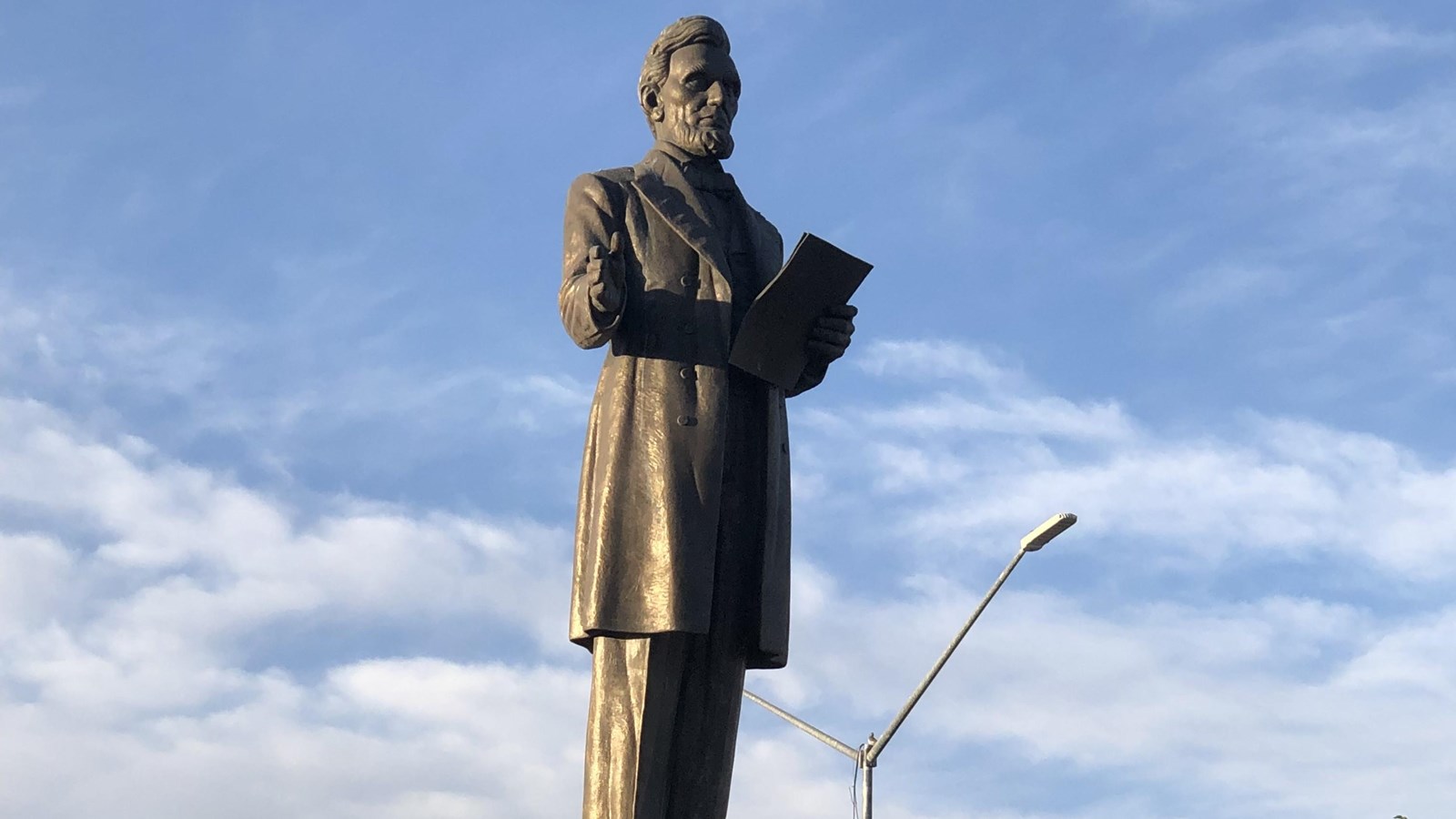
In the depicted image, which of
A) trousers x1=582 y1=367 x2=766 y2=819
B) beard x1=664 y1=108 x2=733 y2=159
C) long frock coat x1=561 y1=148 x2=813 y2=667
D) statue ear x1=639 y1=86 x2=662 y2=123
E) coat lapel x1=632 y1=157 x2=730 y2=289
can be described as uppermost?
statue ear x1=639 y1=86 x2=662 y2=123

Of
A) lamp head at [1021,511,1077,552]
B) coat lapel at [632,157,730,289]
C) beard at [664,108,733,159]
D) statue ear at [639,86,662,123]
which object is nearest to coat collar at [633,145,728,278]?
coat lapel at [632,157,730,289]

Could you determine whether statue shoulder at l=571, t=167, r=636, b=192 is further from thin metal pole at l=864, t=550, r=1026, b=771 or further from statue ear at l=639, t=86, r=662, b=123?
thin metal pole at l=864, t=550, r=1026, b=771

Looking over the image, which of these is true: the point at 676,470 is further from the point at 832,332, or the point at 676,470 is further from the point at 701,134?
the point at 701,134

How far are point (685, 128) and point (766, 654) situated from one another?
2.50m

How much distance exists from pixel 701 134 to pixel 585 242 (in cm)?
77

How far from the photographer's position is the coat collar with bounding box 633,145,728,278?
29.5 ft

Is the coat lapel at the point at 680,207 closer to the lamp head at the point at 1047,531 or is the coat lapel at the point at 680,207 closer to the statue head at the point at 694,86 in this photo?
the statue head at the point at 694,86

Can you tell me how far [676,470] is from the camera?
8.63 metres

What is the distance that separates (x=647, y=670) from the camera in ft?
28.0

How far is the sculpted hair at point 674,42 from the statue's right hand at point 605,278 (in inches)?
43.7

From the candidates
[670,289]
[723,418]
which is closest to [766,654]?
[723,418]

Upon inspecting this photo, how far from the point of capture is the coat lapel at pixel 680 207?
9.00 m

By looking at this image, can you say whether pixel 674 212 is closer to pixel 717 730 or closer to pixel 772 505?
pixel 772 505

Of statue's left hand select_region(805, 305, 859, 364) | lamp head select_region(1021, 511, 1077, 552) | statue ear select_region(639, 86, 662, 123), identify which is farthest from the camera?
lamp head select_region(1021, 511, 1077, 552)
